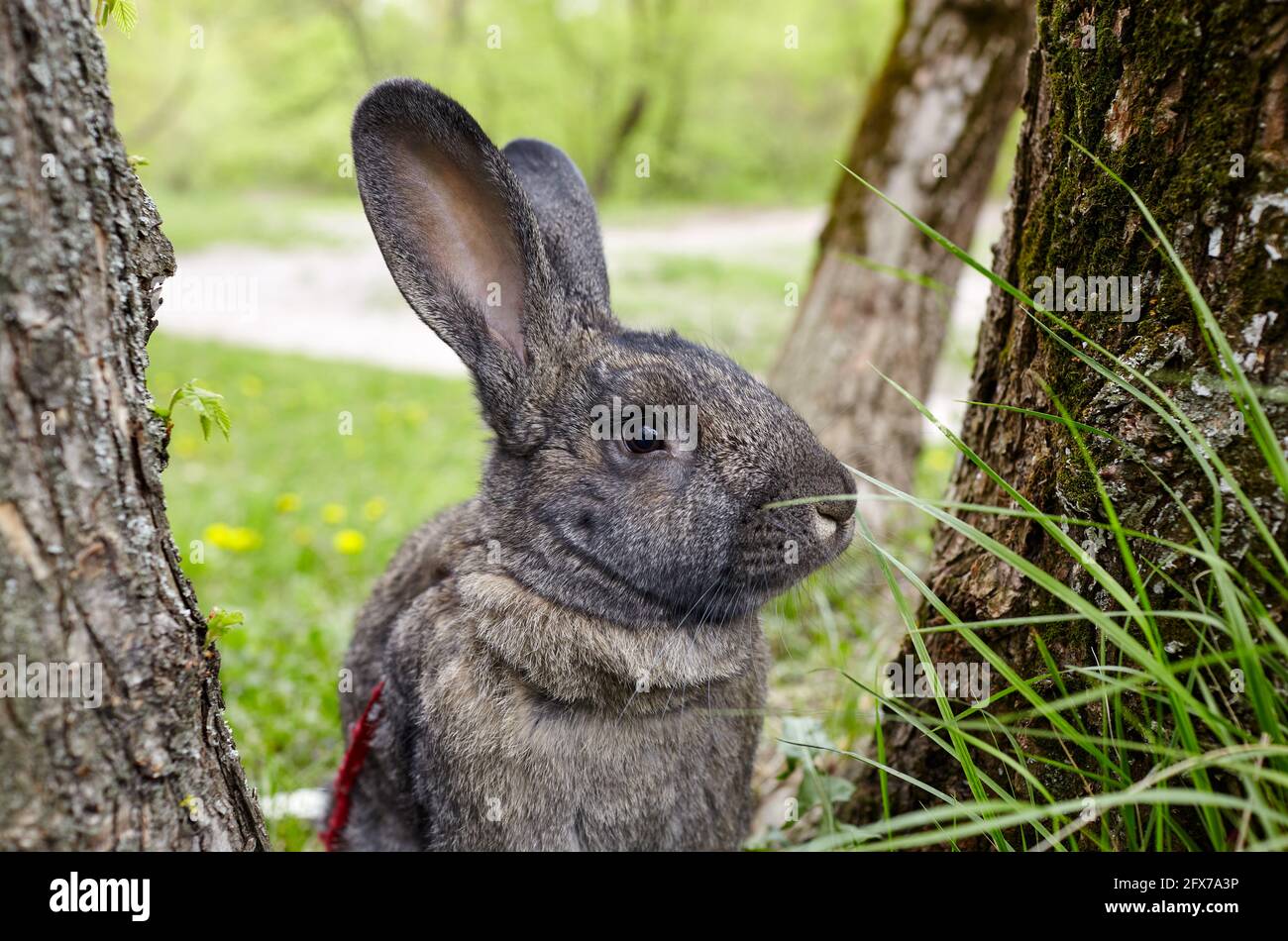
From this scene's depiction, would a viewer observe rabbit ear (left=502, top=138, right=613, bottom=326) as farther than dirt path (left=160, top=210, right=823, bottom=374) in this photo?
No

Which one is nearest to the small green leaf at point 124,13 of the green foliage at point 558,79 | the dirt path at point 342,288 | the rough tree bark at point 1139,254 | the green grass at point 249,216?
the rough tree bark at point 1139,254

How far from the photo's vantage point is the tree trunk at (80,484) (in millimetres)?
1671

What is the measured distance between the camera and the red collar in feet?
10.2

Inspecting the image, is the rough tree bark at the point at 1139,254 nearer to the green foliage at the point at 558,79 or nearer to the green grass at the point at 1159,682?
the green grass at the point at 1159,682

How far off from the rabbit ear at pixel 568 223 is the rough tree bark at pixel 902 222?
209 cm

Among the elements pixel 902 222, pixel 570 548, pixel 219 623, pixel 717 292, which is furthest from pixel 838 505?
pixel 717 292

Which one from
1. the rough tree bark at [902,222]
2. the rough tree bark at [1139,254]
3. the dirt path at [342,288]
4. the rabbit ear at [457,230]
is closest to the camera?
the rough tree bark at [1139,254]

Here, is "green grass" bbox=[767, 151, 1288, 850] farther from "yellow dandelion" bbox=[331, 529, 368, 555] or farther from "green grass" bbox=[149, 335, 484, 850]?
"yellow dandelion" bbox=[331, 529, 368, 555]

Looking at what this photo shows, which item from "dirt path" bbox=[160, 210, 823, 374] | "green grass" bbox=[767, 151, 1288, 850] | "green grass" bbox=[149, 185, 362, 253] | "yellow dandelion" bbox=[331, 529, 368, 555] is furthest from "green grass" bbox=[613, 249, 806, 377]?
"green grass" bbox=[767, 151, 1288, 850]

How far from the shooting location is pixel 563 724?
2.65 m

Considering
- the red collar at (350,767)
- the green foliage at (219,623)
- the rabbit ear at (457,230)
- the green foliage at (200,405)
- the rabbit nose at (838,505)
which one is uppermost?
the rabbit ear at (457,230)

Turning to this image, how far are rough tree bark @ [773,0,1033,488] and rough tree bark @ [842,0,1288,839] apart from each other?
233 centimetres

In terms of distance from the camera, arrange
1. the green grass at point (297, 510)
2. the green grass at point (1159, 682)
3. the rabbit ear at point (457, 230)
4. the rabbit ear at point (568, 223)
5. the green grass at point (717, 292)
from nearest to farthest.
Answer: the green grass at point (1159, 682) → the rabbit ear at point (457, 230) → the rabbit ear at point (568, 223) → the green grass at point (297, 510) → the green grass at point (717, 292)
